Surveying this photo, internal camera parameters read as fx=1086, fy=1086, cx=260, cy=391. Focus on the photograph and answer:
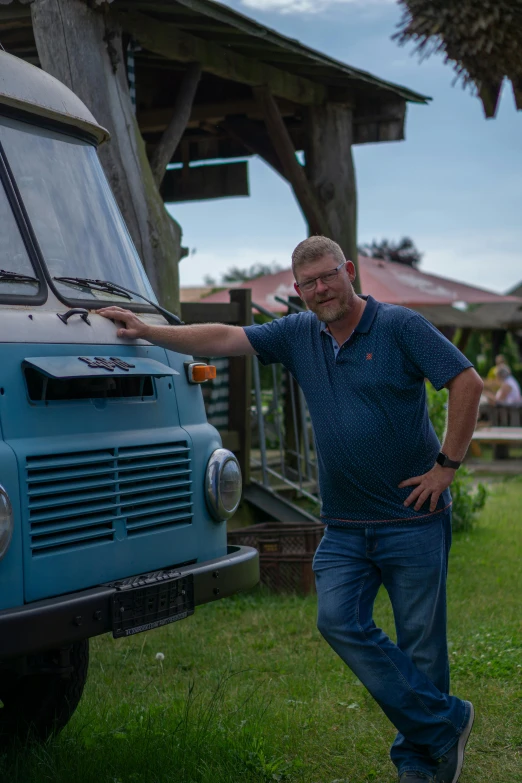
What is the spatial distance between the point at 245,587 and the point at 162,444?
0.71 m

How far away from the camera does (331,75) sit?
9508mm

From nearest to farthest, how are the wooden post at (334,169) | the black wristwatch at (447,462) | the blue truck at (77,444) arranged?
1. the blue truck at (77,444)
2. the black wristwatch at (447,462)
3. the wooden post at (334,169)

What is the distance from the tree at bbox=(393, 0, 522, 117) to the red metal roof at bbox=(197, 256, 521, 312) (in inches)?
340

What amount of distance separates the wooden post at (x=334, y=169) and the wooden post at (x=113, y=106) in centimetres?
321

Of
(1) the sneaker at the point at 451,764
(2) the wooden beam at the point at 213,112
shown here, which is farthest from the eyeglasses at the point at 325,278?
(2) the wooden beam at the point at 213,112

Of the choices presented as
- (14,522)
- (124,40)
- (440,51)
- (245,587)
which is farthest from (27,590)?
(440,51)

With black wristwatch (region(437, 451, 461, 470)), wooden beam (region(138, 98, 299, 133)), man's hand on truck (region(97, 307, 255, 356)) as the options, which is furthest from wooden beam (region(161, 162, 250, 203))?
black wristwatch (region(437, 451, 461, 470))

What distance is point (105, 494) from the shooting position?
3.76 meters

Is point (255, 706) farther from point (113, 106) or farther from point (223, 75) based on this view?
point (223, 75)

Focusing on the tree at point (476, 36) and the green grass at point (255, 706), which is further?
the tree at point (476, 36)

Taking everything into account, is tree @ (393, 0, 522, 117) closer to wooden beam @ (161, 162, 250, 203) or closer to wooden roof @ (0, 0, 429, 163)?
wooden roof @ (0, 0, 429, 163)

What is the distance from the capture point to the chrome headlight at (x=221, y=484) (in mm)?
4316

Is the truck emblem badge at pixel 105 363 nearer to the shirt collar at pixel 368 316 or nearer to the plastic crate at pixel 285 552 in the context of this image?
the shirt collar at pixel 368 316

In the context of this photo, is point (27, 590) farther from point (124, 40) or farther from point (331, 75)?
point (331, 75)
